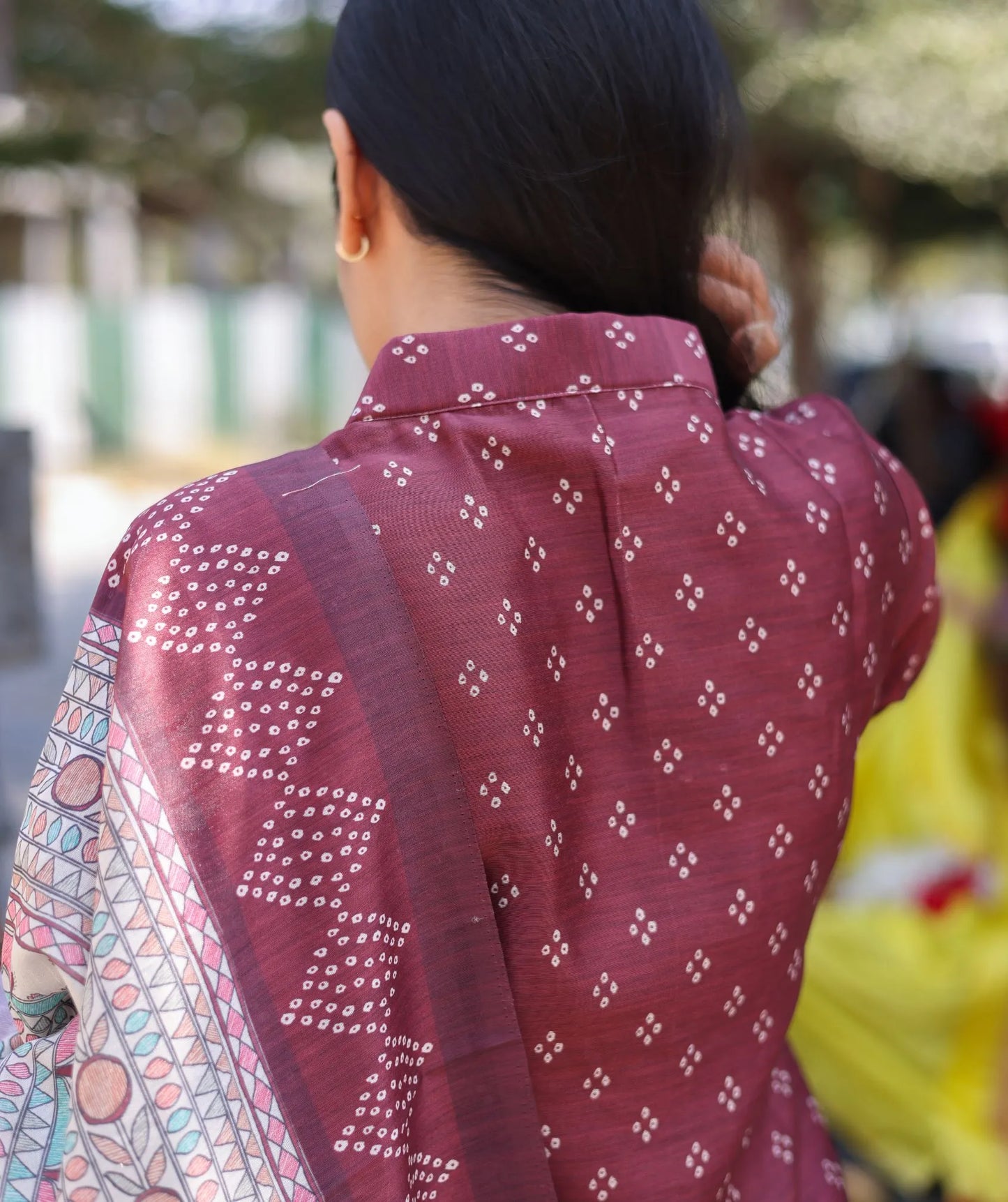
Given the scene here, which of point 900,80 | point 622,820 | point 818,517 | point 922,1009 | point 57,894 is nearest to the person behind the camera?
point 57,894

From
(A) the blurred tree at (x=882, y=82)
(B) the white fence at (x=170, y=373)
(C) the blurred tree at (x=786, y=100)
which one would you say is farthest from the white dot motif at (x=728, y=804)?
(B) the white fence at (x=170, y=373)

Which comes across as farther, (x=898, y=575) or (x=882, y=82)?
(x=882, y=82)

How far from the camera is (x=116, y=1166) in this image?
0.66 metres

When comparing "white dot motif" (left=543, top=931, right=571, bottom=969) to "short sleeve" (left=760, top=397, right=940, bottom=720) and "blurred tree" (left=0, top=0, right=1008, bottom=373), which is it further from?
"blurred tree" (left=0, top=0, right=1008, bottom=373)

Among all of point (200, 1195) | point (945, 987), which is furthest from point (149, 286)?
point (200, 1195)

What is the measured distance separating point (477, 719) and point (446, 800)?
0.17 ft

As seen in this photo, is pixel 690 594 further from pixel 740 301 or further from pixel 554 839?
pixel 740 301

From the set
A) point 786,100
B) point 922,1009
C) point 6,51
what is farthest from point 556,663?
point 6,51

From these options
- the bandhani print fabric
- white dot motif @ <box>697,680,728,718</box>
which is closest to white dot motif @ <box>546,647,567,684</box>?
the bandhani print fabric

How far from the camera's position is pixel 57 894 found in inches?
27.5

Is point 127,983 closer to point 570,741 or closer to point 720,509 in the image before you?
point 570,741

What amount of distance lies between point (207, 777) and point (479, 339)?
1.05ft

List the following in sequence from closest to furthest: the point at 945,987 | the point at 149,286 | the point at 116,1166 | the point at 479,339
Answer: the point at 116,1166 < the point at 479,339 < the point at 945,987 < the point at 149,286

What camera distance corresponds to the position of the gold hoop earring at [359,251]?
865 mm
